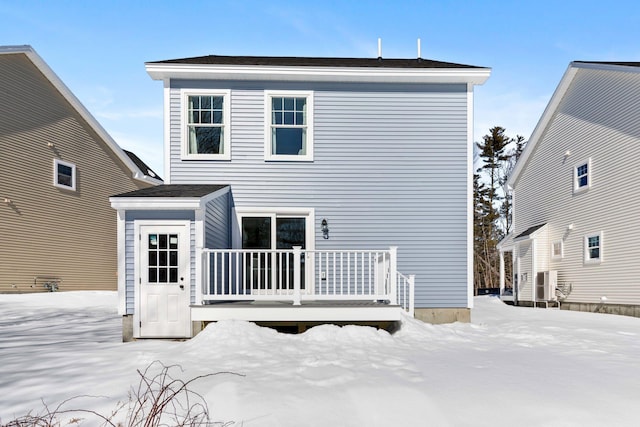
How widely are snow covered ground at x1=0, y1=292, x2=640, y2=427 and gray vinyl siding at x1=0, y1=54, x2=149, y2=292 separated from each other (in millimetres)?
5678

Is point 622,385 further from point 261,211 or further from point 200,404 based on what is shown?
point 261,211

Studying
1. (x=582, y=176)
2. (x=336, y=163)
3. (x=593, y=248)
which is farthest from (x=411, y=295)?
(x=582, y=176)

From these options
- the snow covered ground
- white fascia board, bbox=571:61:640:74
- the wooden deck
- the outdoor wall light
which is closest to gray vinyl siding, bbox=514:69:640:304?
white fascia board, bbox=571:61:640:74

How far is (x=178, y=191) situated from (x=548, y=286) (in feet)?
42.9

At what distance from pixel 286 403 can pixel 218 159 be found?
6359 millimetres

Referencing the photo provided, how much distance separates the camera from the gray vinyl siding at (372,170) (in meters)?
9.20

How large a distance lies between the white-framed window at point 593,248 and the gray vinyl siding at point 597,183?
0.53 feet

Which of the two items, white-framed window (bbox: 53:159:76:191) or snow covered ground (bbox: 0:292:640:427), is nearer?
snow covered ground (bbox: 0:292:640:427)

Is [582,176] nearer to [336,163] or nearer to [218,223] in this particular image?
[336,163]

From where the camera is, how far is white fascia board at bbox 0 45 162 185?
43.2 feet

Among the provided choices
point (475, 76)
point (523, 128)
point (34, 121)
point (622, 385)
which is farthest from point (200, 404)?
point (523, 128)

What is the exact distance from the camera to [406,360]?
5777 mm

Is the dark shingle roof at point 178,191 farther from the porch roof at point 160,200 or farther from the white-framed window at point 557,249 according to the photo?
the white-framed window at point 557,249

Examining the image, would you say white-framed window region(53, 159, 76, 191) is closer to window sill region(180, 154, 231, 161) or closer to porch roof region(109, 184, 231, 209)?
window sill region(180, 154, 231, 161)
